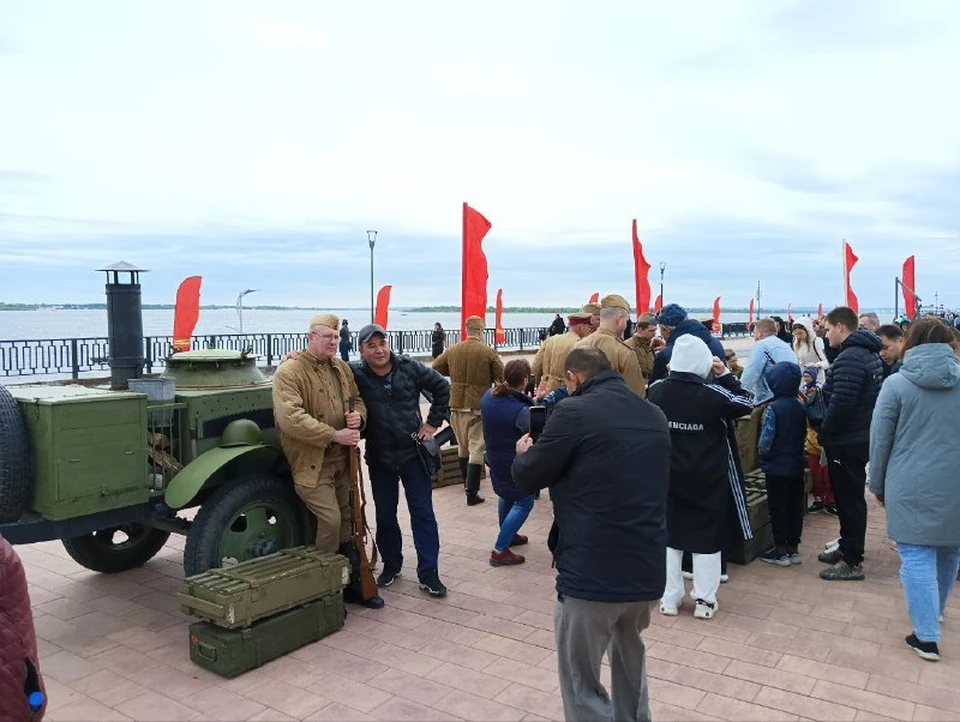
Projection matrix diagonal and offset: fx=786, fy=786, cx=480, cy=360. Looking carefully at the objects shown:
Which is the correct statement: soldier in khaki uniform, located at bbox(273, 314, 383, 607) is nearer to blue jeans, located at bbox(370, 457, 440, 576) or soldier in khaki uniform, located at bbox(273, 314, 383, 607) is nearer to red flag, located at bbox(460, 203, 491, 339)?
blue jeans, located at bbox(370, 457, 440, 576)

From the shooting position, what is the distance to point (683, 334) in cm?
528

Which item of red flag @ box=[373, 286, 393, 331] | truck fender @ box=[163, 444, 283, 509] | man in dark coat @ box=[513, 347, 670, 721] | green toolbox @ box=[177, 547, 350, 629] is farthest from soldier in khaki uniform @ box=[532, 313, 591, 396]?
red flag @ box=[373, 286, 393, 331]

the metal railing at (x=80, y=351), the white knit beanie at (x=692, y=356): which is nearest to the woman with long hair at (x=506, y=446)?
the white knit beanie at (x=692, y=356)

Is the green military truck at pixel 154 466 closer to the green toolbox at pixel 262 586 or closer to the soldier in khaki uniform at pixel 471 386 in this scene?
the green toolbox at pixel 262 586

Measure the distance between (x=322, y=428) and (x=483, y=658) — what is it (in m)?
1.58

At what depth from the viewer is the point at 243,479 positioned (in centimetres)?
476

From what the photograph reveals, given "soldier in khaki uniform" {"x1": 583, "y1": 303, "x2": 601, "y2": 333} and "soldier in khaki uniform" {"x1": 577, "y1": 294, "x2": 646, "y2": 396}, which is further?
"soldier in khaki uniform" {"x1": 583, "y1": 303, "x2": 601, "y2": 333}

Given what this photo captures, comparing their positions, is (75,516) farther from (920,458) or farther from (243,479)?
(920,458)

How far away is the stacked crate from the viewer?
3992 mm

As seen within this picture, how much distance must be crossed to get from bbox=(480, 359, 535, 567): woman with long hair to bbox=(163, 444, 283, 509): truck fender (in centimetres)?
156

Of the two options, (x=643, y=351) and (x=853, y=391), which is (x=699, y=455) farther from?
(x=643, y=351)

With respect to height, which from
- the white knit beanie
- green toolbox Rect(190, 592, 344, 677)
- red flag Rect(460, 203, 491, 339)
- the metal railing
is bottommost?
green toolbox Rect(190, 592, 344, 677)

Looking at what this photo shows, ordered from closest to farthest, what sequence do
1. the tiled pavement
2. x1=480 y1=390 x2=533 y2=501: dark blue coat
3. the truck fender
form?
the tiled pavement
the truck fender
x1=480 y1=390 x2=533 y2=501: dark blue coat

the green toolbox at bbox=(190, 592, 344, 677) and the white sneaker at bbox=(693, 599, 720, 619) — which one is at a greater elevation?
the green toolbox at bbox=(190, 592, 344, 677)
